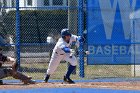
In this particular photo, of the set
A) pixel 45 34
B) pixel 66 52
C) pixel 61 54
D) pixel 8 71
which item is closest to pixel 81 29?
pixel 61 54

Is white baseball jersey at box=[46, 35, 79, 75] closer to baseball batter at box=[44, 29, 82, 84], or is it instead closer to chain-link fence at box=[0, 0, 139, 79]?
baseball batter at box=[44, 29, 82, 84]

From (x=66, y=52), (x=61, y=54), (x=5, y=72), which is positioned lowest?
(x=5, y=72)

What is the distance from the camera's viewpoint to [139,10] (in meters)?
17.9

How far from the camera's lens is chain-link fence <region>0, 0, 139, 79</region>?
1788cm

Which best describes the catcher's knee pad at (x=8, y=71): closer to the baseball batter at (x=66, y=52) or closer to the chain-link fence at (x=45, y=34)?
the baseball batter at (x=66, y=52)

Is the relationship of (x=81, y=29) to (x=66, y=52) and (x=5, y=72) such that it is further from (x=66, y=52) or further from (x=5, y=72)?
(x=5, y=72)

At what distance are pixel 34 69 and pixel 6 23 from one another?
4235 mm

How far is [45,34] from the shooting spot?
22391 millimetres

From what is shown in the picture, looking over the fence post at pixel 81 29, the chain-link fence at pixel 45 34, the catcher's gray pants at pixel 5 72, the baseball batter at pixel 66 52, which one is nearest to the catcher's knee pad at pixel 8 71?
the catcher's gray pants at pixel 5 72

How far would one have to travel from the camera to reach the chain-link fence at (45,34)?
1788cm

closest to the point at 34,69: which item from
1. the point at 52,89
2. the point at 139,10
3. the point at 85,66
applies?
the point at 85,66

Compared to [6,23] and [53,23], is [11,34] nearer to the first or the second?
[6,23]

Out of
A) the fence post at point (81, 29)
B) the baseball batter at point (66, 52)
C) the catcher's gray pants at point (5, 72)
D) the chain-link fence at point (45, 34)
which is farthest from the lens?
the chain-link fence at point (45, 34)

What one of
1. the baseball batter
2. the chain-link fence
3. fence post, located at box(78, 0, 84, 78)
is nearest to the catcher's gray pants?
the baseball batter
